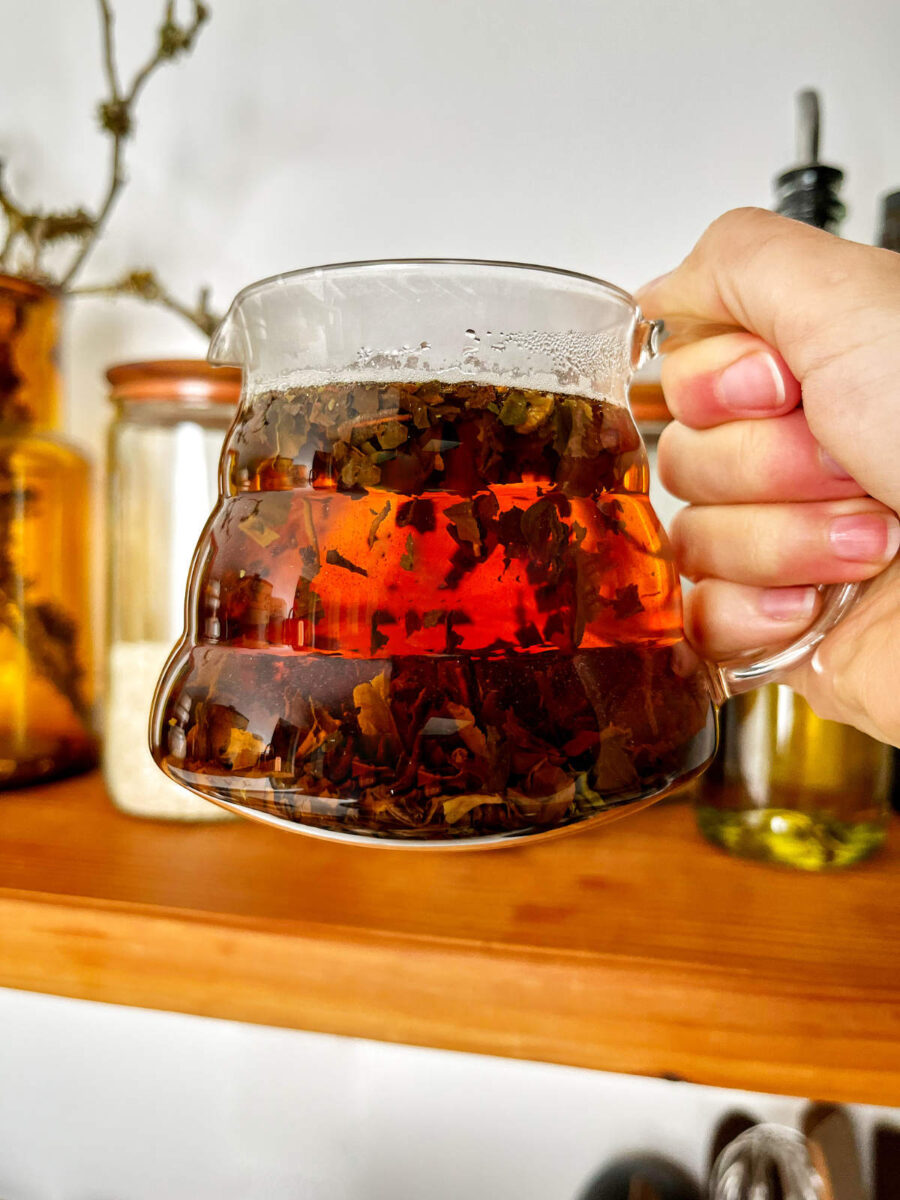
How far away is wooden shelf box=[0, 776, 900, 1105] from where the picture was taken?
0.34 m

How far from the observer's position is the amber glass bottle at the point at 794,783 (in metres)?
0.50

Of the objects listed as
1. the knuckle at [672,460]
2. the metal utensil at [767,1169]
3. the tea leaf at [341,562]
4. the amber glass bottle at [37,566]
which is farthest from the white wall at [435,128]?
the metal utensil at [767,1169]

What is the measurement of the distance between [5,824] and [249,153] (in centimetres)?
57

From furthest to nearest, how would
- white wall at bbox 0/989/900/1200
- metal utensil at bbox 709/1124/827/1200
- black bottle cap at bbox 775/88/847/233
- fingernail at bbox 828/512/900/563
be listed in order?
white wall at bbox 0/989/900/1200 → metal utensil at bbox 709/1124/827/1200 → black bottle cap at bbox 775/88/847/233 → fingernail at bbox 828/512/900/563

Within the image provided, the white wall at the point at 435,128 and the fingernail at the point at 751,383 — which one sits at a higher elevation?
the white wall at the point at 435,128

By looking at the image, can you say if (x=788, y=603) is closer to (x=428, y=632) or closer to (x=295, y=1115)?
(x=428, y=632)

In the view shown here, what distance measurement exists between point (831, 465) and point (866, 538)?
47mm

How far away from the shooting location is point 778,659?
0.39 meters

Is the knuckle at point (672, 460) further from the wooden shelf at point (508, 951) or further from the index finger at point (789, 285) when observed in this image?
the wooden shelf at point (508, 951)

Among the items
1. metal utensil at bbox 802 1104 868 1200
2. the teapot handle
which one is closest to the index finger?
the teapot handle

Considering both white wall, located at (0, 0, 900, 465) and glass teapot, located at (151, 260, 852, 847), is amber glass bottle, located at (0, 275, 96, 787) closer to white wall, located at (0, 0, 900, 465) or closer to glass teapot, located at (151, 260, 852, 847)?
white wall, located at (0, 0, 900, 465)

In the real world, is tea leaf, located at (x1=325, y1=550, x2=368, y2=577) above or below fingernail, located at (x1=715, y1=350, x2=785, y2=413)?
below

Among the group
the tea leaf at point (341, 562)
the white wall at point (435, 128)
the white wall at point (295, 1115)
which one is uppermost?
the white wall at point (435, 128)

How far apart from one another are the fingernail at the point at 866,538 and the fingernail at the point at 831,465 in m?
0.03
